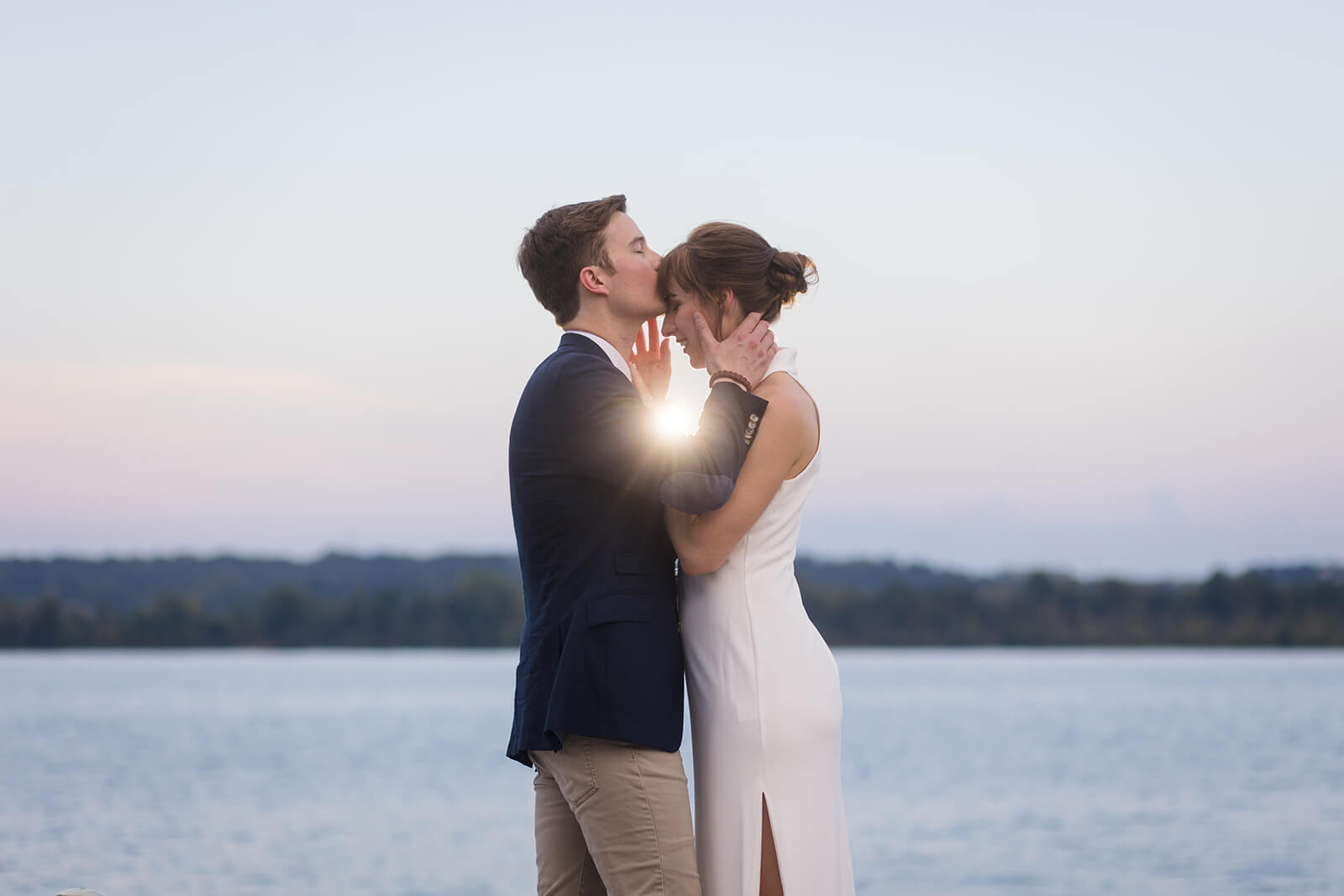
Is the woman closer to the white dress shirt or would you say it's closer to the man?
the man

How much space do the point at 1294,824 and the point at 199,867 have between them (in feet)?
58.6

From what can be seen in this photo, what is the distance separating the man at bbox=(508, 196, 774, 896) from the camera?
281cm

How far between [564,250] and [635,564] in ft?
2.61

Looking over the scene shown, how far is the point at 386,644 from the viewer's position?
6412 cm

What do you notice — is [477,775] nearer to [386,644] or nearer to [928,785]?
[928,785]

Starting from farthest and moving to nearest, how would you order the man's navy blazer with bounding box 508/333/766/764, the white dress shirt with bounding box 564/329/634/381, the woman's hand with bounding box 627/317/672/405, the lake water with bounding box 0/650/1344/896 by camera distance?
the lake water with bounding box 0/650/1344/896
the woman's hand with bounding box 627/317/672/405
the white dress shirt with bounding box 564/329/634/381
the man's navy blazer with bounding box 508/333/766/764

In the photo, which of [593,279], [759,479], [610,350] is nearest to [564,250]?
[593,279]

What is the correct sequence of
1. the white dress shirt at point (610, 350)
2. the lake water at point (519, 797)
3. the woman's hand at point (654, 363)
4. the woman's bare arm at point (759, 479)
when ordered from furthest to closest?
the lake water at point (519, 797)
the woman's hand at point (654, 363)
the white dress shirt at point (610, 350)
the woman's bare arm at point (759, 479)

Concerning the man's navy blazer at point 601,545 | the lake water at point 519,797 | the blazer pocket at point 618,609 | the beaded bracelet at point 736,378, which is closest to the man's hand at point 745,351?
the beaded bracelet at point 736,378

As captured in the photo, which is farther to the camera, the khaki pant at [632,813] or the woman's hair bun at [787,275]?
the woman's hair bun at [787,275]

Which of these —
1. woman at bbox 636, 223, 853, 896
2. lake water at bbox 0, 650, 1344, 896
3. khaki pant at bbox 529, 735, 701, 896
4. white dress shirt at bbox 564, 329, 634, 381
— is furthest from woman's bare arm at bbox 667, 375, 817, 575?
lake water at bbox 0, 650, 1344, 896

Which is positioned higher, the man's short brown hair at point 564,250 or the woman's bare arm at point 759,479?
the man's short brown hair at point 564,250

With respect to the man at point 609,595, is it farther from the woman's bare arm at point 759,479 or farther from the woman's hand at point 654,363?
the woman's hand at point 654,363

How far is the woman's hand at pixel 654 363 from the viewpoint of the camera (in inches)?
141
